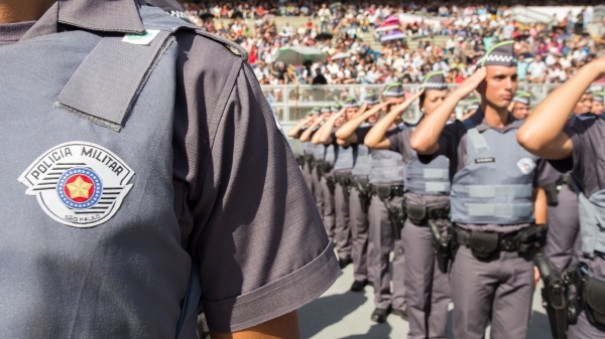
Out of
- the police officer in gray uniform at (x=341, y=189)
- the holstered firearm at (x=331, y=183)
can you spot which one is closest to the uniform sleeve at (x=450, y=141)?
the police officer in gray uniform at (x=341, y=189)

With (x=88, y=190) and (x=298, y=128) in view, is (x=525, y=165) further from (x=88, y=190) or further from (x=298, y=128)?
(x=298, y=128)

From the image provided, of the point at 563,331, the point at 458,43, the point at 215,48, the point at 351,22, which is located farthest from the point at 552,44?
the point at 215,48

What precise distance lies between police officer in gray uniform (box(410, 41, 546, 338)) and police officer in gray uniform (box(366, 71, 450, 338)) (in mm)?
846

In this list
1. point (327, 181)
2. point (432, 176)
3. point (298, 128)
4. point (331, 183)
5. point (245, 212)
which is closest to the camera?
point (245, 212)

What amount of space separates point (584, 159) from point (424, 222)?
247 cm

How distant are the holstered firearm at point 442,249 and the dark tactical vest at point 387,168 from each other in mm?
1583

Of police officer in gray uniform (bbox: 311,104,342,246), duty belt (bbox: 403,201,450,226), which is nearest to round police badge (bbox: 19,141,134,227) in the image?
duty belt (bbox: 403,201,450,226)

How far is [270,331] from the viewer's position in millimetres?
894

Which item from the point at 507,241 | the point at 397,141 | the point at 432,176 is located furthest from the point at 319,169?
the point at 507,241

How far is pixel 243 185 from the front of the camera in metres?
0.84

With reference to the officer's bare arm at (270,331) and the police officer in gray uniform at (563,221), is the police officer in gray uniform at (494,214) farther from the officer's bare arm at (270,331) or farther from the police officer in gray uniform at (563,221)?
the officer's bare arm at (270,331)

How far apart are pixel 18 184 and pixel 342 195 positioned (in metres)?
8.19

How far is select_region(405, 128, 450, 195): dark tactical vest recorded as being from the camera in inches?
203

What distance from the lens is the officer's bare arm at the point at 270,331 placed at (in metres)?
0.89
